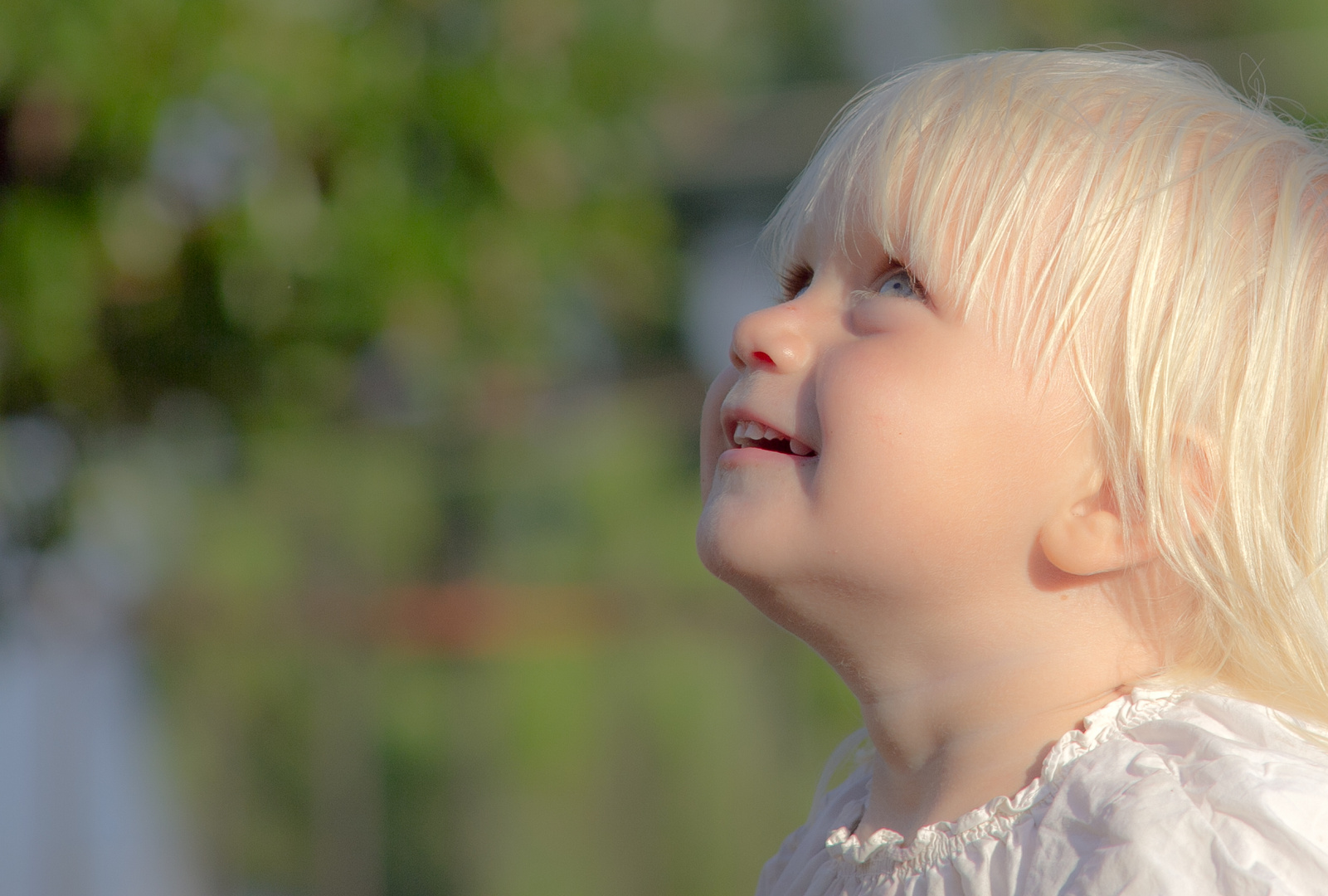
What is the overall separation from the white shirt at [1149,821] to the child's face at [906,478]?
104 mm

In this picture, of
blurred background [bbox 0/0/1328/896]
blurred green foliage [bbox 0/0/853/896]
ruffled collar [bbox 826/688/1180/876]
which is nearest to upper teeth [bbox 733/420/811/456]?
ruffled collar [bbox 826/688/1180/876]

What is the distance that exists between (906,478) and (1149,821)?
0.21 meters

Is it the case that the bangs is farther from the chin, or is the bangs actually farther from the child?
the chin

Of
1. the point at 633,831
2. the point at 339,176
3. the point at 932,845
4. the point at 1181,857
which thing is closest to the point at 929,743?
the point at 932,845

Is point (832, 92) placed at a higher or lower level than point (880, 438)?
lower

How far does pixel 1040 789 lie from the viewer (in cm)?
63

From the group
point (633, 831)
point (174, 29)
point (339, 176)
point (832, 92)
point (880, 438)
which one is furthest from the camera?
point (832, 92)

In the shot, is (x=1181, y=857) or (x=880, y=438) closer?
(x=1181, y=857)

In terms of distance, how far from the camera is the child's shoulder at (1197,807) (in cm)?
54

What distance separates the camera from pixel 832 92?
4445 mm

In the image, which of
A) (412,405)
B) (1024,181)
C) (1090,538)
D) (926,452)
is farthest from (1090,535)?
(412,405)

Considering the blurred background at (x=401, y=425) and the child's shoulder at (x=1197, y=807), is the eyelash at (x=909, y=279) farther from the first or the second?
the blurred background at (x=401, y=425)

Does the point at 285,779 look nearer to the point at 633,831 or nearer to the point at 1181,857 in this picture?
the point at 633,831

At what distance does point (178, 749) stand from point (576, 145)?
84.3 inches
